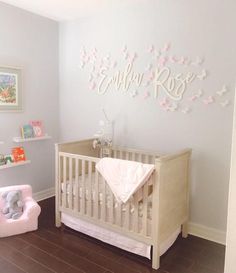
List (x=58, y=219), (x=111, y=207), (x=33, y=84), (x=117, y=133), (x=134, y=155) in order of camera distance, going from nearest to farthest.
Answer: (x=111, y=207) → (x=58, y=219) → (x=134, y=155) → (x=117, y=133) → (x=33, y=84)

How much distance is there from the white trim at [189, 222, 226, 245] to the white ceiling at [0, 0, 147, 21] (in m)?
2.54

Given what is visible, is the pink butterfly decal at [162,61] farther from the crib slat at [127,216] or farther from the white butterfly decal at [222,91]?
the crib slat at [127,216]

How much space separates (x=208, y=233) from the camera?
2641mm

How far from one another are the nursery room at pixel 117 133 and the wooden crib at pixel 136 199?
0.04ft

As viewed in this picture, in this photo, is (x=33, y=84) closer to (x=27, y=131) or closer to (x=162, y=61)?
(x=27, y=131)

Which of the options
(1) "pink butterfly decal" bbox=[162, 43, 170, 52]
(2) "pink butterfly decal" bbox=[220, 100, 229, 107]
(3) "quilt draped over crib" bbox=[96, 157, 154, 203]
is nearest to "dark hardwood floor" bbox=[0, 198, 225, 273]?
(3) "quilt draped over crib" bbox=[96, 157, 154, 203]

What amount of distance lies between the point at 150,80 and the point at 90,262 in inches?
76.0

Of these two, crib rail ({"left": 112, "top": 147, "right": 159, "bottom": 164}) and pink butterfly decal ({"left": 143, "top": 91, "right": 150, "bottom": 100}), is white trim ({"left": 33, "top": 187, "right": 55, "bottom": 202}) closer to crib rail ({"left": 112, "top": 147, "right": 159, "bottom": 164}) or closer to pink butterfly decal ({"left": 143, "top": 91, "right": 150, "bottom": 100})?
crib rail ({"left": 112, "top": 147, "right": 159, "bottom": 164})

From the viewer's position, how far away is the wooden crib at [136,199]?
2.11 m

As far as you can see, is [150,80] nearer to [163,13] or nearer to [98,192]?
[163,13]

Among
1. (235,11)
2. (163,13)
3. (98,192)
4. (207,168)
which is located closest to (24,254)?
(98,192)

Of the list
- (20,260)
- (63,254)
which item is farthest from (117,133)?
(20,260)

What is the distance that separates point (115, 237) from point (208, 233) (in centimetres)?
99

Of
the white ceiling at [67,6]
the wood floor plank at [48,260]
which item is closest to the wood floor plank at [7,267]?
the wood floor plank at [48,260]
